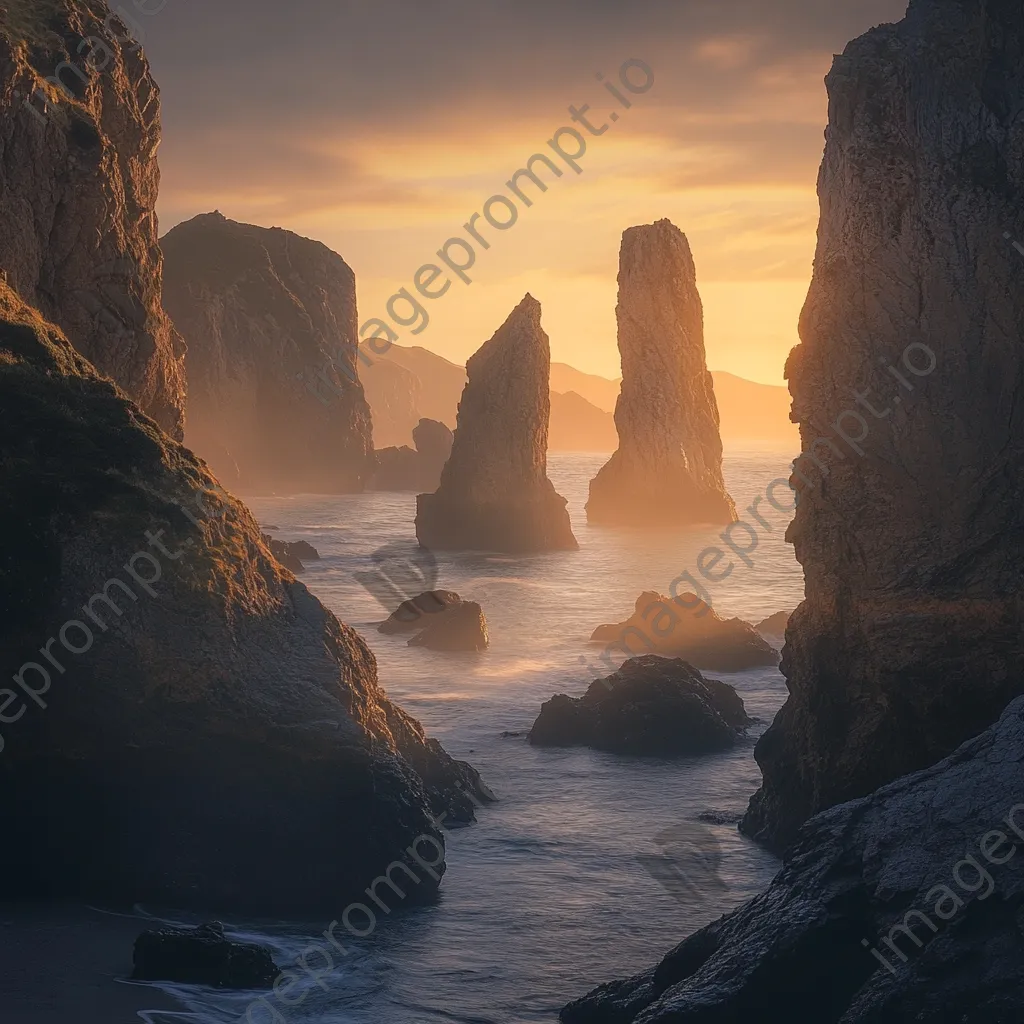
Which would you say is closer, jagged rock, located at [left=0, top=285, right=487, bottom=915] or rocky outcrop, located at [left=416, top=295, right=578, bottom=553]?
jagged rock, located at [left=0, top=285, right=487, bottom=915]

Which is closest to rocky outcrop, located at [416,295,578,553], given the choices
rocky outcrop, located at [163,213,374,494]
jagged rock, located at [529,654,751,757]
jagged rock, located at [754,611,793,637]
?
jagged rock, located at [754,611,793,637]

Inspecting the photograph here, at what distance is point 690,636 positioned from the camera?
34.1m

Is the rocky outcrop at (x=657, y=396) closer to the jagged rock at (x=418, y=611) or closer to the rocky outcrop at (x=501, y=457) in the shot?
the rocky outcrop at (x=501, y=457)

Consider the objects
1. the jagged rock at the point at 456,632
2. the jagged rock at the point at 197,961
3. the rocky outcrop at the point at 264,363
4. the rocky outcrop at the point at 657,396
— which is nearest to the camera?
the jagged rock at the point at 197,961

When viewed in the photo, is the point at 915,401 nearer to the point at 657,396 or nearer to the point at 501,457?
the point at 501,457

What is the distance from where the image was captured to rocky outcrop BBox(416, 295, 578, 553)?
66.4 metres

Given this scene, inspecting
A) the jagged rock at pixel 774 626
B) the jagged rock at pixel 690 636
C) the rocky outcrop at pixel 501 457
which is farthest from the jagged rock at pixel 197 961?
the rocky outcrop at pixel 501 457

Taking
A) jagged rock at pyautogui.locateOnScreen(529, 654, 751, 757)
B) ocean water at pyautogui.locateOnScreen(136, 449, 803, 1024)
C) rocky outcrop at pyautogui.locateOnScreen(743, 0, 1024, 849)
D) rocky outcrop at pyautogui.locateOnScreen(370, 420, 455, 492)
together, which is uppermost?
rocky outcrop at pyautogui.locateOnScreen(370, 420, 455, 492)

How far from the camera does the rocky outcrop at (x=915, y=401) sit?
15.9m

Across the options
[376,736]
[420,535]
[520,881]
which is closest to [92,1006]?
[376,736]

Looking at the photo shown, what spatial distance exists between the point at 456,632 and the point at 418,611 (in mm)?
3306

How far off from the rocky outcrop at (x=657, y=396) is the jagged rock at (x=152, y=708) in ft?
227

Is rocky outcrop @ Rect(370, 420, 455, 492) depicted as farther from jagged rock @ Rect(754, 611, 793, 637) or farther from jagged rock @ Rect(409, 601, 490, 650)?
jagged rock @ Rect(409, 601, 490, 650)

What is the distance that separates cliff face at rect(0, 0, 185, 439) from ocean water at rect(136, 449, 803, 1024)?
30.2 feet
